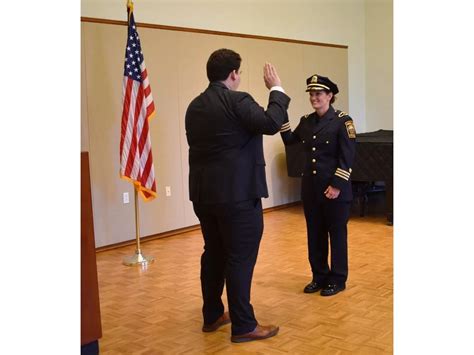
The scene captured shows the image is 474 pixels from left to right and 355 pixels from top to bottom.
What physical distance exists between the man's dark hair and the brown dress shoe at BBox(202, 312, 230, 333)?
52.9 inches

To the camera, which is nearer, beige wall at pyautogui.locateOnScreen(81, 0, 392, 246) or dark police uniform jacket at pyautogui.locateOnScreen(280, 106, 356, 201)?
dark police uniform jacket at pyautogui.locateOnScreen(280, 106, 356, 201)

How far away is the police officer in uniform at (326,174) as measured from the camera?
3.49 metres

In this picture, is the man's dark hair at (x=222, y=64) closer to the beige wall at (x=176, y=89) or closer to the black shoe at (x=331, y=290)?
the black shoe at (x=331, y=290)

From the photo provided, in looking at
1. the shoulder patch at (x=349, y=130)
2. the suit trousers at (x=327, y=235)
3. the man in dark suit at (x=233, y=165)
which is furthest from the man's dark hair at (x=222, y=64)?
the suit trousers at (x=327, y=235)

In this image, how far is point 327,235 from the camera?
12.1ft

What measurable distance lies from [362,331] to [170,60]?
384 cm

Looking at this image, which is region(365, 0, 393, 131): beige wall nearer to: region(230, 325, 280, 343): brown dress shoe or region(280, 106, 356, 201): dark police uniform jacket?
region(280, 106, 356, 201): dark police uniform jacket

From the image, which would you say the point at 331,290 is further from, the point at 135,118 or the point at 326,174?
the point at 135,118

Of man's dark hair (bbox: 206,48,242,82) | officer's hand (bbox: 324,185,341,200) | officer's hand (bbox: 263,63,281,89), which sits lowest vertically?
→ officer's hand (bbox: 324,185,341,200)

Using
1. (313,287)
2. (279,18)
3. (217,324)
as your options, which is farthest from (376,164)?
(217,324)

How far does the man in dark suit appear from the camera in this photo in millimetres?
2744

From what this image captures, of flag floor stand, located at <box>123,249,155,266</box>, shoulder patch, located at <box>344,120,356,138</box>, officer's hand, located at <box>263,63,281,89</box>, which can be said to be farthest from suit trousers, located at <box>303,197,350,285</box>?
flag floor stand, located at <box>123,249,155,266</box>

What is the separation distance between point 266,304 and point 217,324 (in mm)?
510
